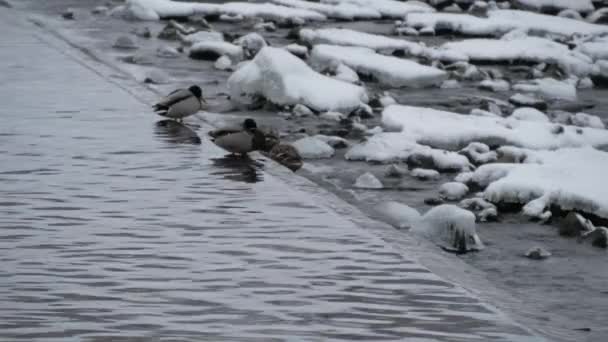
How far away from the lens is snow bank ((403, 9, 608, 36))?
2158cm

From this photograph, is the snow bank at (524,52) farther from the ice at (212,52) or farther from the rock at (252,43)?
the ice at (212,52)

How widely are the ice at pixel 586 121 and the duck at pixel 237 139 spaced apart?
4850mm

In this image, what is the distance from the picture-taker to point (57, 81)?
13.9 metres

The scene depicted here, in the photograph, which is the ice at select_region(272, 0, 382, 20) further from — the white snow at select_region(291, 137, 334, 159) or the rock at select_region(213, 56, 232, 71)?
the white snow at select_region(291, 137, 334, 159)

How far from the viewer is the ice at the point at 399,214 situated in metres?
8.88

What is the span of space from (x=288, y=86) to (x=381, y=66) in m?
2.93

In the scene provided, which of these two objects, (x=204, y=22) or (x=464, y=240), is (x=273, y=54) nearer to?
(x=464, y=240)

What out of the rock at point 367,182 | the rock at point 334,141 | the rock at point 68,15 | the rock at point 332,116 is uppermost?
the rock at point 367,182

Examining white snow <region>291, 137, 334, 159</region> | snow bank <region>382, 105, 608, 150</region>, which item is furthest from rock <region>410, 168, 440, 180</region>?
white snow <region>291, 137, 334, 159</region>

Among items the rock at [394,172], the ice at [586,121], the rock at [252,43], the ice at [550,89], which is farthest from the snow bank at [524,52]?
the rock at [394,172]

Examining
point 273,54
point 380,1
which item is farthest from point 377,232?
point 380,1

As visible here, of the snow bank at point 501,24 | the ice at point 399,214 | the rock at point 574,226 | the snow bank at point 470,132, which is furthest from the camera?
the snow bank at point 501,24

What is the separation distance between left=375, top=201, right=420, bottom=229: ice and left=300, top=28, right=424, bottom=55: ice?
9.85 m

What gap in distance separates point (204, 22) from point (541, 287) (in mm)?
14560
